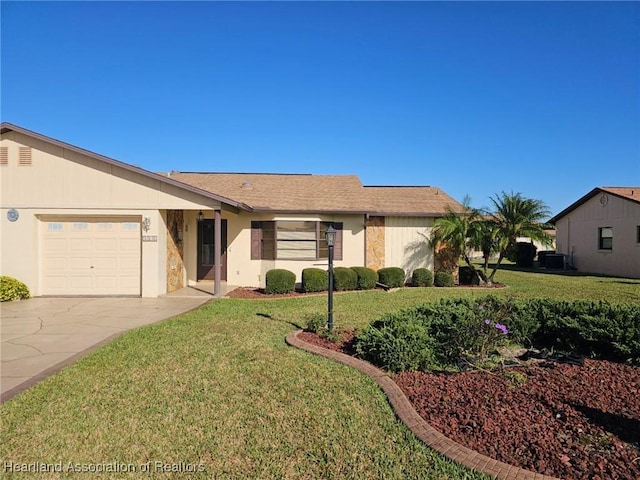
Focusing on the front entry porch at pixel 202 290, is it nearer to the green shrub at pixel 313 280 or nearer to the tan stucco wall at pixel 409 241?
the green shrub at pixel 313 280

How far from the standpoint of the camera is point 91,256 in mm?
11711

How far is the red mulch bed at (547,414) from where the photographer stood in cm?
299

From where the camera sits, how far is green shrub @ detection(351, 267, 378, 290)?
1341 cm

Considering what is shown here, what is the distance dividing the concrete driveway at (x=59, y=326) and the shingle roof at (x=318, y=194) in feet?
16.0

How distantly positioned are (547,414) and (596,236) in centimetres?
2128

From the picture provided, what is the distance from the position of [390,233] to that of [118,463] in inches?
511

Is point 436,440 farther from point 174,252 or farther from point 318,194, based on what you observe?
point 318,194

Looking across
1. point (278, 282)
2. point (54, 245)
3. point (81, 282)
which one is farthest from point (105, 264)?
point (278, 282)

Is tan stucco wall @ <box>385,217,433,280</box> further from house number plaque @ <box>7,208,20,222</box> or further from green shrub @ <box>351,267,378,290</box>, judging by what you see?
house number plaque @ <box>7,208,20,222</box>

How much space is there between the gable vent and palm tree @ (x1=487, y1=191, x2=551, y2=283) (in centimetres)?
1551

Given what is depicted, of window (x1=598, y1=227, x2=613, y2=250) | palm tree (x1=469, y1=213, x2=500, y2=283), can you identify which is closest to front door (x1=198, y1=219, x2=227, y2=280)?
palm tree (x1=469, y1=213, x2=500, y2=283)

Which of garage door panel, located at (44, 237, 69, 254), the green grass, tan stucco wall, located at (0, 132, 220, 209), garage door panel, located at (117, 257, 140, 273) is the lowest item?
the green grass

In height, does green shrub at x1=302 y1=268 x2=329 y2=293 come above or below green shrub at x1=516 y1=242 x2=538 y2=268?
below

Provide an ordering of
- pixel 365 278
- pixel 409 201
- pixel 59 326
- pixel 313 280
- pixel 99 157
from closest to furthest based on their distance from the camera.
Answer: pixel 59 326 < pixel 99 157 < pixel 313 280 < pixel 365 278 < pixel 409 201
